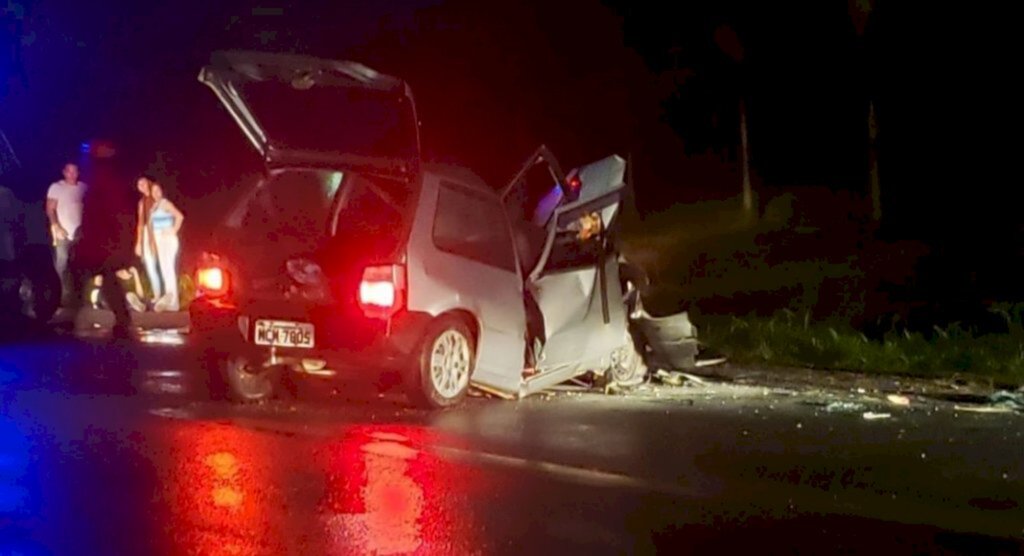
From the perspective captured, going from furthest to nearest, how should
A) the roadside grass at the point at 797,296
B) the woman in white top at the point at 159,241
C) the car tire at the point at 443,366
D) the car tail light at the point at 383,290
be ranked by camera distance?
the woman in white top at the point at 159,241, the roadside grass at the point at 797,296, the car tire at the point at 443,366, the car tail light at the point at 383,290

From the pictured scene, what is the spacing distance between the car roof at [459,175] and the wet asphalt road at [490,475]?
5.12 ft

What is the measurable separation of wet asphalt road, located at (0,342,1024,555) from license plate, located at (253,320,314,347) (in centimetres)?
48

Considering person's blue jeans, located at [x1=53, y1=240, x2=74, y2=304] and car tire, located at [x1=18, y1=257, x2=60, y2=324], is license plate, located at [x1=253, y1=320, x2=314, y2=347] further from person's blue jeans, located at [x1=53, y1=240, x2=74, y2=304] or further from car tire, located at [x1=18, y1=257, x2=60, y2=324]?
car tire, located at [x1=18, y1=257, x2=60, y2=324]

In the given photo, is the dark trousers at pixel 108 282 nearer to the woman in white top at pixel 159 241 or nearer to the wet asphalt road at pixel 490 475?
the woman in white top at pixel 159 241

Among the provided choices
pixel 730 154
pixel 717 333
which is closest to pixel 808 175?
pixel 730 154

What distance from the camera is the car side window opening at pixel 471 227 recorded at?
1021 cm

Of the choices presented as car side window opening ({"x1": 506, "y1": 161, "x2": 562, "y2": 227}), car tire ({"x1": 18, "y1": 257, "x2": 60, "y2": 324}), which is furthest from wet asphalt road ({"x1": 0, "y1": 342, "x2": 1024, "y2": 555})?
car tire ({"x1": 18, "y1": 257, "x2": 60, "y2": 324})

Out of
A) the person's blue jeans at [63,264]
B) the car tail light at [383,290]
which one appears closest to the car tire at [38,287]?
the person's blue jeans at [63,264]

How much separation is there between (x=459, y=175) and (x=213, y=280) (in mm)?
1841

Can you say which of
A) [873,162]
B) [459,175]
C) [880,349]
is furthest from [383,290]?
[873,162]

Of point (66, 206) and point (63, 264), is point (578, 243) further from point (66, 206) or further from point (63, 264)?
point (63, 264)

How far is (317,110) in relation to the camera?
1078 centimetres

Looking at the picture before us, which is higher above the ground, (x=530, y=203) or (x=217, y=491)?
(x=530, y=203)

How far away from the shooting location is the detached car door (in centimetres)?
1109
